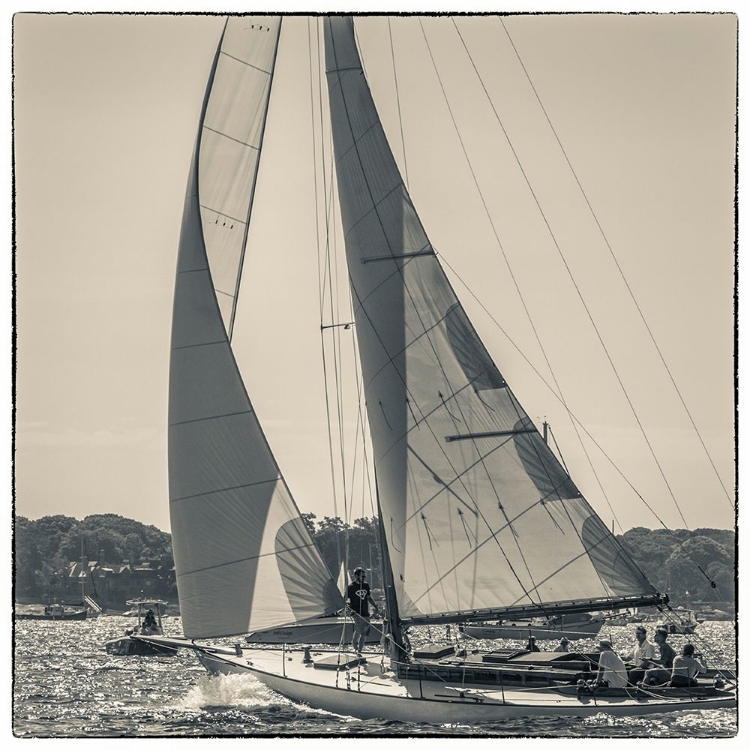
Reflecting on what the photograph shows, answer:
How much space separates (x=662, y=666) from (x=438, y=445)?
2.63 m

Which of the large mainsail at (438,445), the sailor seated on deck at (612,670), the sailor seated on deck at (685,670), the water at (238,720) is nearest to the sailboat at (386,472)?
the large mainsail at (438,445)

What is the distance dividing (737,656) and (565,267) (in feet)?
12.6

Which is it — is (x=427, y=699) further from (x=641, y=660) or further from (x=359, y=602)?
(x=641, y=660)

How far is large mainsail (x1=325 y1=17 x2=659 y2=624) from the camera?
446 inches

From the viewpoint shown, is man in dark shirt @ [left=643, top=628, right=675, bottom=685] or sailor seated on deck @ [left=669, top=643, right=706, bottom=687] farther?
man in dark shirt @ [left=643, top=628, right=675, bottom=685]

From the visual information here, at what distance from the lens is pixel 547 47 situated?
1150 cm

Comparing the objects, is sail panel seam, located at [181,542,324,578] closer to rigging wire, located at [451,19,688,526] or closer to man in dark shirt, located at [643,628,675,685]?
man in dark shirt, located at [643,628,675,685]

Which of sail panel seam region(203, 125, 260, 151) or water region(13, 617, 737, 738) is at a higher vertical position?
sail panel seam region(203, 125, 260, 151)

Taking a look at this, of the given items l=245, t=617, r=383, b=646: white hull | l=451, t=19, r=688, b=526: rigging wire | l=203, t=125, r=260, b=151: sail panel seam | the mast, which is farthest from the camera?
l=451, t=19, r=688, b=526: rigging wire

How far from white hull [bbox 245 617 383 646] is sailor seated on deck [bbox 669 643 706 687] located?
2.65 metres

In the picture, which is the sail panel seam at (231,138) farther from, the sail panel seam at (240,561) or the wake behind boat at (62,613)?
the wake behind boat at (62,613)

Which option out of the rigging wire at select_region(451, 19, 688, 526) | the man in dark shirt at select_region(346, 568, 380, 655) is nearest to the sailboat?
the man in dark shirt at select_region(346, 568, 380, 655)

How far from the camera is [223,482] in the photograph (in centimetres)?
1126

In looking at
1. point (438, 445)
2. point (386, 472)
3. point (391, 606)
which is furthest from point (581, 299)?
point (391, 606)
